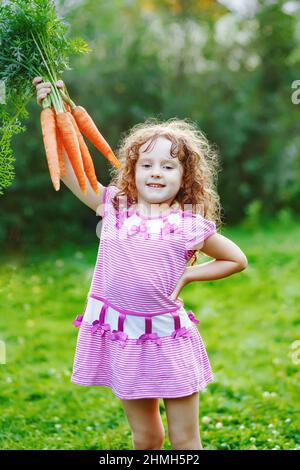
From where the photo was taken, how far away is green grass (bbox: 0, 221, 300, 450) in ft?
12.1

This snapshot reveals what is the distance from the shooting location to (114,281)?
8.40 ft

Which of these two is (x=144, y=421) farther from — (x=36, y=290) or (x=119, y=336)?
(x=36, y=290)

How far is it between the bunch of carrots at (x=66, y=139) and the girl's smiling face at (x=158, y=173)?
175 millimetres

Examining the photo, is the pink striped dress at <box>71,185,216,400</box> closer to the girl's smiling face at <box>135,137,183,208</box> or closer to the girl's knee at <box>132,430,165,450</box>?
the girl's smiling face at <box>135,137,183,208</box>

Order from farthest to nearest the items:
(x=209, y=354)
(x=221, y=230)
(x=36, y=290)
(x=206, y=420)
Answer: (x=36, y=290) < (x=209, y=354) < (x=206, y=420) < (x=221, y=230)

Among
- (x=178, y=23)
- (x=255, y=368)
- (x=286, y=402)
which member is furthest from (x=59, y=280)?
(x=178, y=23)

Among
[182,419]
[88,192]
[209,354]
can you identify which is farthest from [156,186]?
[209,354]

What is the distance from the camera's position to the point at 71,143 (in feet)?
A: 8.80

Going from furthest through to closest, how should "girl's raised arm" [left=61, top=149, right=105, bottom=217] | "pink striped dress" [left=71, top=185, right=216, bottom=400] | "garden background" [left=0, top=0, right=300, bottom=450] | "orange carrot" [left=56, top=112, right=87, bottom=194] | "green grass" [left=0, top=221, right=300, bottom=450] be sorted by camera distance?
1. "garden background" [left=0, top=0, right=300, bottom=450]
2. "green grass" [left=0, top=221, right=300, bottom=450]
3. "girl's raised arm" [left=61, top=149, right=105, bottom=217]
4. "orange carrot" [left=56, top=112, right=87, bottom=194]
5. "pink striped dress" [left=71, top=185, right=216, bottom=400]

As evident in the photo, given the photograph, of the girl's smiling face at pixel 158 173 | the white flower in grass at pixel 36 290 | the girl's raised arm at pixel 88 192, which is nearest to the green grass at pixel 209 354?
the white flower in grass at pixel 36 290

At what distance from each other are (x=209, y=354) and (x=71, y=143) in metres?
2.94

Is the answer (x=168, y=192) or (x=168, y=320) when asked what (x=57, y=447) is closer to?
(x=168, y=320)

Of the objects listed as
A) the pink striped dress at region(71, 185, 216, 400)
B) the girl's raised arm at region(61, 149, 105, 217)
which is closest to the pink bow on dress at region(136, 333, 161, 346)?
the pink striped dress at region(71, 185, 216, 400)

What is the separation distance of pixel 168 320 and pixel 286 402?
1.80m
